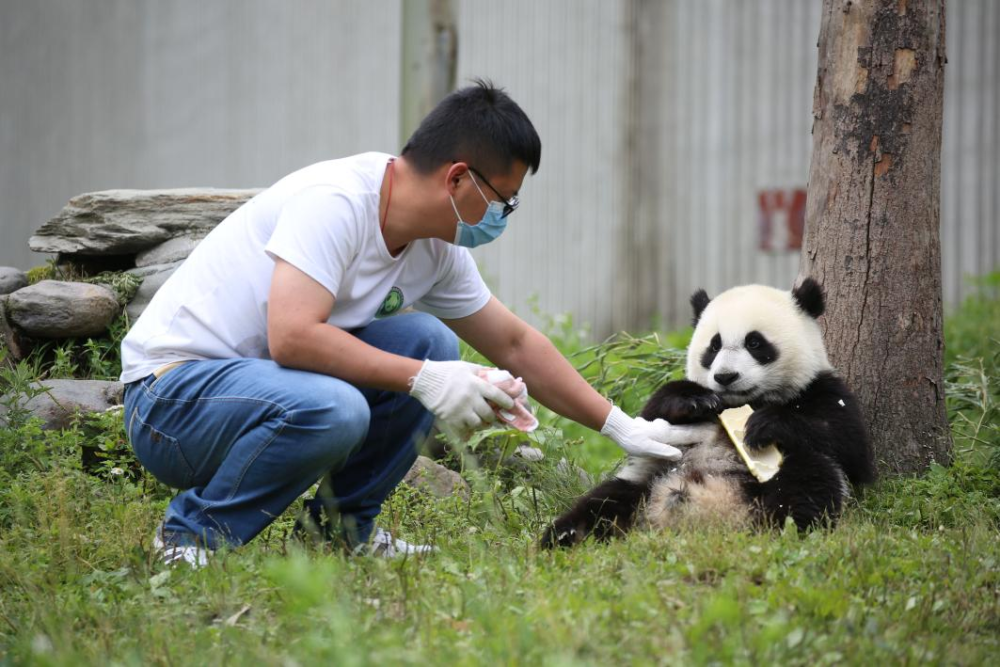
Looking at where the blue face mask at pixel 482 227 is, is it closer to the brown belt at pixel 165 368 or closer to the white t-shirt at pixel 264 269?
the white t-shirt at pixel 264 269

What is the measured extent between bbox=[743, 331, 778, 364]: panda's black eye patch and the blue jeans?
129 centimetres

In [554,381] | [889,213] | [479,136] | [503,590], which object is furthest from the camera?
[889,213]

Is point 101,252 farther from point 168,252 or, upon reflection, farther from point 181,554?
point 181,554

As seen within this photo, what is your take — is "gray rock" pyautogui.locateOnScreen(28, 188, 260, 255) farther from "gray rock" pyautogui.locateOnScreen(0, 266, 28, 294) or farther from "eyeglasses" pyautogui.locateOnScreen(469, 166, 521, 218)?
"eyeglasses" pyautogui.locateOnScreen(469, 166, 521, 218)

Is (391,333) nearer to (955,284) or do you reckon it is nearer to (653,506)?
(653,506)

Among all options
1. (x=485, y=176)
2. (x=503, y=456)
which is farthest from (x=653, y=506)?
(x=485, y=176)

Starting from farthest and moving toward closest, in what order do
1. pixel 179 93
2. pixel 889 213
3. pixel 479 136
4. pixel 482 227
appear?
pixel 179 93, pixel 889 213, pixel 482 227, pixel 479 136

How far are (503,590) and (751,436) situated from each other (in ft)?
3.65

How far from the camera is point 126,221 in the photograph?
15.9ft

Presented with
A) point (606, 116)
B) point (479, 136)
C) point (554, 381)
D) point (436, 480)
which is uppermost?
point (606, 116)

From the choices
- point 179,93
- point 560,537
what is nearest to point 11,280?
point 560,537

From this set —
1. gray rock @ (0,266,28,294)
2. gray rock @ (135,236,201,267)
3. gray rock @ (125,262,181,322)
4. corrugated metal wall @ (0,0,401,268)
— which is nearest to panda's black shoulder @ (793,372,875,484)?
gray rock @ (125,262,181,322)

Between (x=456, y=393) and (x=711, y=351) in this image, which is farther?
(x=711, y=351)

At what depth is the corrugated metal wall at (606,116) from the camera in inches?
282
